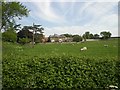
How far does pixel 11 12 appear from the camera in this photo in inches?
527

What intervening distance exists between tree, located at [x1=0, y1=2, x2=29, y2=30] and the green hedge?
564cm

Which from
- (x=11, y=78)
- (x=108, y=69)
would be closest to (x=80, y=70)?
(x=108, y=69)

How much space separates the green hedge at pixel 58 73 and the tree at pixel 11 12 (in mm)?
5636

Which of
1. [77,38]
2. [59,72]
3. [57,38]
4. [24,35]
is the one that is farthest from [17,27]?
[59,72]

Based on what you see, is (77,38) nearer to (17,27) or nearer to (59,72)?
(17,27)

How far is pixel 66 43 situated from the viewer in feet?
50.0

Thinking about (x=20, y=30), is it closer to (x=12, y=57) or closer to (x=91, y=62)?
(x=12, y=57)

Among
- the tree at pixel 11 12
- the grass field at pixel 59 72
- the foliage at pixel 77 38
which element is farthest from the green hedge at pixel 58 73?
the foliage at pixel 77 38

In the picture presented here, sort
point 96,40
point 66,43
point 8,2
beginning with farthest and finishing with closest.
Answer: point 96,40 → point 66,43 → point 8,2

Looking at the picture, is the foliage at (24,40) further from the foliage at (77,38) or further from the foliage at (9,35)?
the foliage at (77,38)

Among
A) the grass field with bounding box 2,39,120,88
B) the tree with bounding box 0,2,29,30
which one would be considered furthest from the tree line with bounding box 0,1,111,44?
the grass field with bounding box 2,39,120,88

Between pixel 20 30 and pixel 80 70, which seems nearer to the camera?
pixel 80 70

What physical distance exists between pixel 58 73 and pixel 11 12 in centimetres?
704

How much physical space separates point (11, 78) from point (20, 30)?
6429 mm
